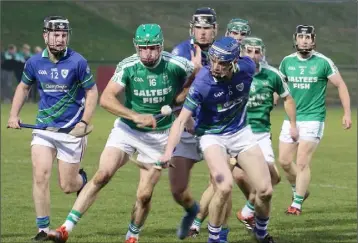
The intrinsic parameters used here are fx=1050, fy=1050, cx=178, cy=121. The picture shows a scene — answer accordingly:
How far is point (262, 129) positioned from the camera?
12.3 m

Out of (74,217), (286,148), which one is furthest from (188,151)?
(286,148)

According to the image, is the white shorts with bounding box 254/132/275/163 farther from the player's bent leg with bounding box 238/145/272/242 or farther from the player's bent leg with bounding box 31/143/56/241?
the player's bent leg with bounding box 31/143/56/241

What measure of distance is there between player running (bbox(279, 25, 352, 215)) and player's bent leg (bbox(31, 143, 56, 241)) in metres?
3.89

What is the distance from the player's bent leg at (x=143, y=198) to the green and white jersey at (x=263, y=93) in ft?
6.09

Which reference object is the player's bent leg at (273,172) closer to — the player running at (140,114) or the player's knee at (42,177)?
the player running at (140,114)

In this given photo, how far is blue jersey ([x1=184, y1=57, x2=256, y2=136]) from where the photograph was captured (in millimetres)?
10383

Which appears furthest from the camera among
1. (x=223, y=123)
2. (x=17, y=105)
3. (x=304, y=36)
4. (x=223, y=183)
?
(x=304, y=36)

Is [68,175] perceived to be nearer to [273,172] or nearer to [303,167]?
[273,172]

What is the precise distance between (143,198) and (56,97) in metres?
1.62

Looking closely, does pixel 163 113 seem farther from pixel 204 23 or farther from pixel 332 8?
pixel 332 8

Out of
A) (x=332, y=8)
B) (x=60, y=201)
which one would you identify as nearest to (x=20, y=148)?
(x=60, y=201)

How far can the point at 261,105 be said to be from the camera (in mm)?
12375

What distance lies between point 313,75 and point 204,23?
10.7 ft

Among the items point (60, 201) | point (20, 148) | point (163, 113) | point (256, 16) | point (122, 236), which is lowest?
point (256, 16)
